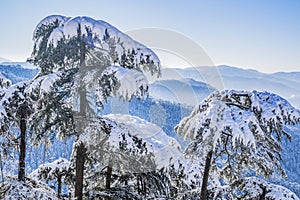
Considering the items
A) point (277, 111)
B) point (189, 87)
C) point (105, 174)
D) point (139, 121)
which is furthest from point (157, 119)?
point (277, 111)

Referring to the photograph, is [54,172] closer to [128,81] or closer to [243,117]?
[128,81]

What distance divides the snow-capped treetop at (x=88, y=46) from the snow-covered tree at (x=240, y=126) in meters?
1.40

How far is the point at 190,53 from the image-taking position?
6.70 m

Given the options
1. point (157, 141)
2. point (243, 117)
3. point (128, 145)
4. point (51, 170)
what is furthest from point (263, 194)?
point (51, 170)

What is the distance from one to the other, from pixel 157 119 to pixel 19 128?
3.62 metres

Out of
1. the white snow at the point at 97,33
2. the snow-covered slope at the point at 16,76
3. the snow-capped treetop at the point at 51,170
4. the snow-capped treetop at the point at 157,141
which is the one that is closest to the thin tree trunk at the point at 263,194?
the snow-capped treetop at the point at 157,141

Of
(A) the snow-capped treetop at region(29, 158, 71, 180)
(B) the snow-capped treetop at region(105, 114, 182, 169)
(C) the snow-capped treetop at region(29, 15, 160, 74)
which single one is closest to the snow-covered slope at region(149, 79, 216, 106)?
(C) the snow-capped treetop at region(29, 15, 160, 74)

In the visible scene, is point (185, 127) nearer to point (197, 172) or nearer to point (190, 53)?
point (190, 53)

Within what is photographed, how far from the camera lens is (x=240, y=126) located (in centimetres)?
542

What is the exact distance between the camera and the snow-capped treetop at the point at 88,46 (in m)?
5.26

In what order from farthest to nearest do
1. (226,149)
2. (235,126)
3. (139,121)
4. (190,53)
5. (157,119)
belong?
(157,119) → (139,121) → (190,53) → (226,149) → (235,126)

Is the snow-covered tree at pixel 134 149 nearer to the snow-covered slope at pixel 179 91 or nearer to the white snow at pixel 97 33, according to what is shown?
the snow-covered slope at pixel 179 91

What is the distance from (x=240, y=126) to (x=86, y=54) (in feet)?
11.0

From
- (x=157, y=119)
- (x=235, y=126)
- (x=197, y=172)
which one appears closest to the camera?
(x=235, y=126)
